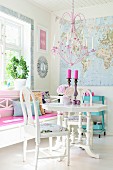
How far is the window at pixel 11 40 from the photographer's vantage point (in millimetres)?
5109

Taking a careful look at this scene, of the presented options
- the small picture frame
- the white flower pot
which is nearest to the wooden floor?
the white flower pot

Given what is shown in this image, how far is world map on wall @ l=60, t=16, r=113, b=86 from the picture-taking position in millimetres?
5625

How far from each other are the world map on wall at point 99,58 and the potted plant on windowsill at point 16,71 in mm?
1308

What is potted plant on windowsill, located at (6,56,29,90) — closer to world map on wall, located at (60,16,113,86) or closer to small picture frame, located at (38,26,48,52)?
small picture frame, located at (38,26,48,52)

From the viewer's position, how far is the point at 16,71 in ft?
17.0

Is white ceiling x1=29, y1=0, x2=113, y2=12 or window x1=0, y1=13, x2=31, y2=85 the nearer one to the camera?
window x1=0, y1=13, x2=31, y2=85

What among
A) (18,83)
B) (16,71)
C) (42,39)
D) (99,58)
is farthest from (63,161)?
(42,39)

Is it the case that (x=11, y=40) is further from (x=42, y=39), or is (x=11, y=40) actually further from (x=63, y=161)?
(x=63, y=161)

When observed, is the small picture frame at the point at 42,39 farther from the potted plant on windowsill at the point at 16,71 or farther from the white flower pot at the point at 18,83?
the white flower pot at the point at 18,83

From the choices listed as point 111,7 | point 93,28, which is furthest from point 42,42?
point 111,7

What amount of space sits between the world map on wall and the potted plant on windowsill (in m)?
1.31

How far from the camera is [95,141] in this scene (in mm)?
4859

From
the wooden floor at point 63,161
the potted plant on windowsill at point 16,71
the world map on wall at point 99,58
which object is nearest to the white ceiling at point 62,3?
the world map on wall at point 99,58

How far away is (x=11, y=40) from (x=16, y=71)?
69 centimetres
